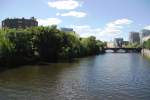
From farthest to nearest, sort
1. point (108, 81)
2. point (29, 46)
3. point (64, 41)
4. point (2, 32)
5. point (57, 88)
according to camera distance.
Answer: point (64, 41) < point (29, 46) < point (2, 32) < point (108, 81) < point (57, 88)

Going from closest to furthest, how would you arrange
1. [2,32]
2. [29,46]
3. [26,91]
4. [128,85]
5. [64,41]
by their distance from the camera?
[26,91] → [128,85] → [2,32] → [29,46] → [64,41]

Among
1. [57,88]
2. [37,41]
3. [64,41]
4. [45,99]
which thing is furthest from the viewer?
[64,41]

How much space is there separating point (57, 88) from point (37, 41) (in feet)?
217

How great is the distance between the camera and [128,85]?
57.8 metres

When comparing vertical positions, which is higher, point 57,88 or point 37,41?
point 37,41

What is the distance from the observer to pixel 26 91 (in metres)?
50.0

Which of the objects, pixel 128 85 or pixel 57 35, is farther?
pixel 57 35

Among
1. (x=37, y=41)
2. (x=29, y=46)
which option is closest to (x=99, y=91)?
(x=29, y=46)

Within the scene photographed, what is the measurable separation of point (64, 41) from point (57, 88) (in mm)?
83415

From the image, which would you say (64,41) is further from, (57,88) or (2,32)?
(57,88)

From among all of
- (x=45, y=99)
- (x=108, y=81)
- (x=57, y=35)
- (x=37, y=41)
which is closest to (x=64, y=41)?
(x=57, y=35)

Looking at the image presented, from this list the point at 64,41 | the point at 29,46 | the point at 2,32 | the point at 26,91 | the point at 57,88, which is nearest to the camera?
the point at 26,91

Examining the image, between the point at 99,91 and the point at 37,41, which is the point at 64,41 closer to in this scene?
the point at 37,41

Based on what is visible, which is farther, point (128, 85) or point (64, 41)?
point (64, 41)
